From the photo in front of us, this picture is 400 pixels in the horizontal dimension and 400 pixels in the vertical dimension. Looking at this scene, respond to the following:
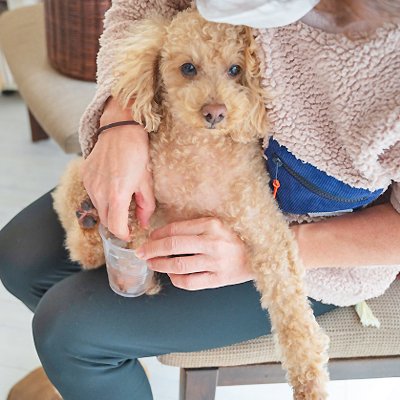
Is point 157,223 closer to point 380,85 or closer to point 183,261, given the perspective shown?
point 183,261

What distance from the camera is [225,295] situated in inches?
28.5

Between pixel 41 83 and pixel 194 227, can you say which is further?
pixel 41 83

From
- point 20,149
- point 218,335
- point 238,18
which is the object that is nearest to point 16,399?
point 218,335

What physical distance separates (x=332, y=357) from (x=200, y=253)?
336 millimetres

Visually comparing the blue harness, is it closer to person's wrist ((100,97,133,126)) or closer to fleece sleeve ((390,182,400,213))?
fleece sleeve ((390,182,400,213))

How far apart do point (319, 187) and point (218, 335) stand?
11.7 inches

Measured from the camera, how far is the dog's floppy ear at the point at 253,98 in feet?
1.93

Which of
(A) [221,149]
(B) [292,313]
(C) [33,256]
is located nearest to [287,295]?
(B) [292,313]

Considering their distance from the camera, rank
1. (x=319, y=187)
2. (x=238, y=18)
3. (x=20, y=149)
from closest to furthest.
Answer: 1. (x=238, y=18)
2. (x=319, y=187)
3. (x=20, y=149)

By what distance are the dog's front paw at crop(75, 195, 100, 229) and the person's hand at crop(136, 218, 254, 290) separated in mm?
147

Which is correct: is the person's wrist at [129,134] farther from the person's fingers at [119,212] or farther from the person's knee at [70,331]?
the person's knee at [70,331]

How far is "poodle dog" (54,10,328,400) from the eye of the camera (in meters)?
0.60

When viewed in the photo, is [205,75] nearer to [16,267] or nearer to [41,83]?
[16,267]

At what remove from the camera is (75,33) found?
1.42 meters
